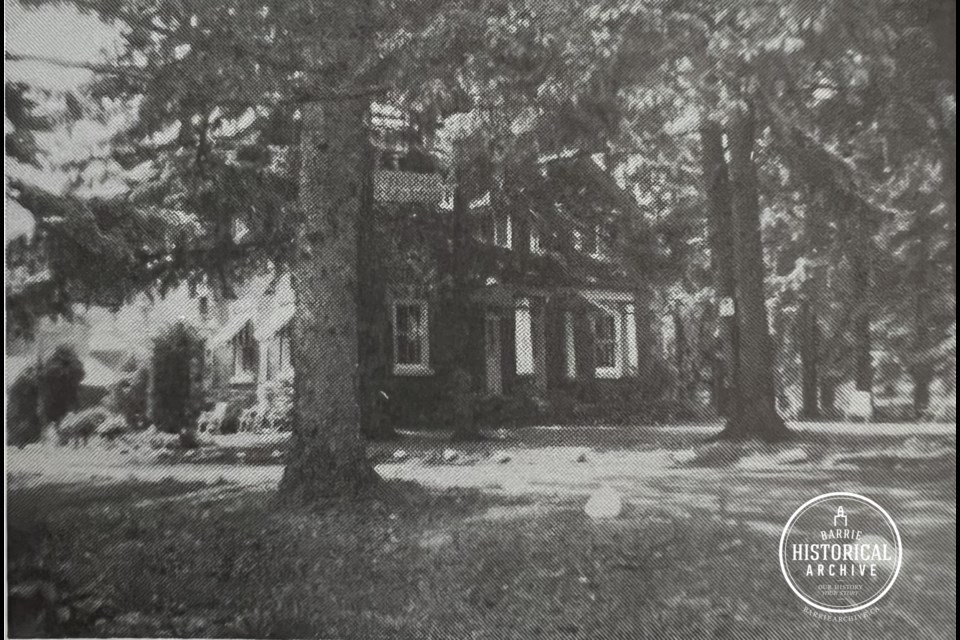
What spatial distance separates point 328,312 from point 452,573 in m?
1.16

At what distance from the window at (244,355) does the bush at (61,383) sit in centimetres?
66

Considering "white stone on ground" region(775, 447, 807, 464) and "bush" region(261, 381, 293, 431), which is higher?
"bush" region(261, 381, 293, 431)

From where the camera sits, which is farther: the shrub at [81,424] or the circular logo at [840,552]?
the shrub at [81,424]

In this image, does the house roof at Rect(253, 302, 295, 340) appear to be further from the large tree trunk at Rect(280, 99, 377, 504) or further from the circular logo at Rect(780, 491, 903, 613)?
the circular logo at Rect(780, 491, 903, 613)

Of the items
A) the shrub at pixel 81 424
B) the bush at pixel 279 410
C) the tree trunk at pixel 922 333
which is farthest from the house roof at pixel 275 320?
the tree trunk at pixel 922 333

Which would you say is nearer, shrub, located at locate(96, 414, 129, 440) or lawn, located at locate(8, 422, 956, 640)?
lawn, located at locate(8, 422, 956, 640)

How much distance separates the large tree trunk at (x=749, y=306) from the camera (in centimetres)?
314

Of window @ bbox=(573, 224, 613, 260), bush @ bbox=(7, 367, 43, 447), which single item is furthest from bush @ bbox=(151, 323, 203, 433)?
window @ bbox=(573, 224, 613, 260)

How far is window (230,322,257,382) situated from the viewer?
126 inches

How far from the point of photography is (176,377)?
3229 millimetres

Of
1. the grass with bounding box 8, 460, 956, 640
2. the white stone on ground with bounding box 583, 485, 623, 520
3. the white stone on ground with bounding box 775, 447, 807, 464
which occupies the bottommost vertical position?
the grass with bounding box 8, 460, 956, 640

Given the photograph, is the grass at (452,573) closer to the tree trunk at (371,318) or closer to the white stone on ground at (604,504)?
the white stone on ground at (604,504)

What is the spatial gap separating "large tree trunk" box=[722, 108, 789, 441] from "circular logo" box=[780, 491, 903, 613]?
36 centimetres

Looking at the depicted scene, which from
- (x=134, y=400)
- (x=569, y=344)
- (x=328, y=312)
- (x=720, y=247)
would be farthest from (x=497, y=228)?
(x=134, y=400)
